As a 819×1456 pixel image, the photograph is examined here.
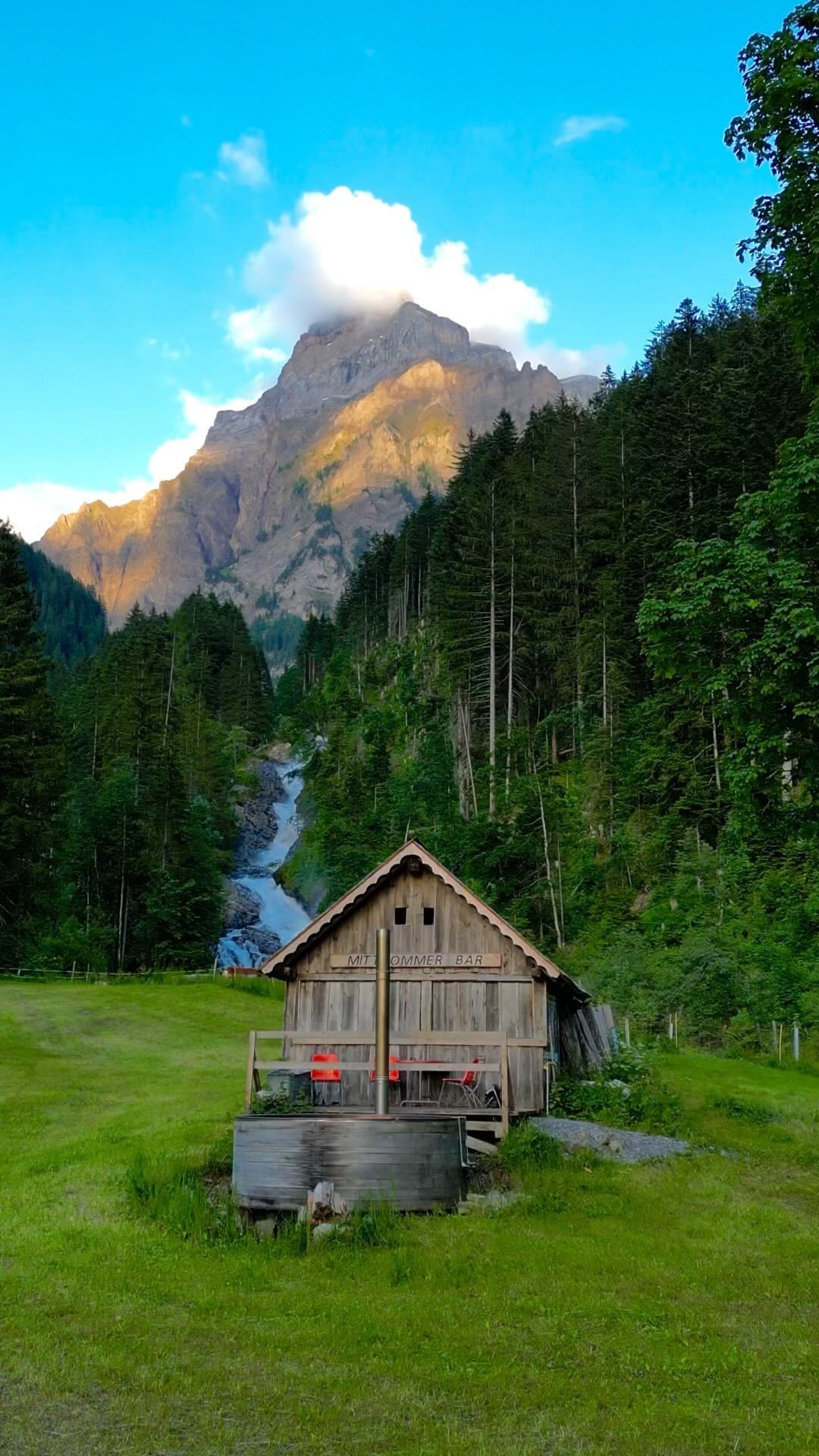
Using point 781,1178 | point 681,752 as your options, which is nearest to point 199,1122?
point 781,1178

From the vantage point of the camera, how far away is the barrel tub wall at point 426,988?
26.2 meters

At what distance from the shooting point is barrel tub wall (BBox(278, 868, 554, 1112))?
2619 cm

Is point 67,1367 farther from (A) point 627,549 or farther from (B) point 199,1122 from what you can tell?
(A) point 627,549

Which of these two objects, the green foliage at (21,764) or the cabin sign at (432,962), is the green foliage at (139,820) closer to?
the green foliage at (21,764)

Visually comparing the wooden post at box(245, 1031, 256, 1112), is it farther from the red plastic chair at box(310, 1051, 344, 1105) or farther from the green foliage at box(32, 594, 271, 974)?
the green foliage at box(32, 594, 271, 974)

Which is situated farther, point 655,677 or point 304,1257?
point 655,677

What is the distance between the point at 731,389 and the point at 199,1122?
1848 inches

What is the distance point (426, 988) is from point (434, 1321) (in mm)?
14931

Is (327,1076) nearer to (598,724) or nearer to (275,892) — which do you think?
(598,724)

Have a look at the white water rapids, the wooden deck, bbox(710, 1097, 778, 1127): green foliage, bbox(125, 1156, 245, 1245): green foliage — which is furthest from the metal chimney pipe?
the white water rapids

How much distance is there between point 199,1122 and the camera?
24062 millimetres

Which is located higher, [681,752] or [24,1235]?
[681,752]

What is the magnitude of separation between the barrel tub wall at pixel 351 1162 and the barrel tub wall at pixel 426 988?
9.03 m

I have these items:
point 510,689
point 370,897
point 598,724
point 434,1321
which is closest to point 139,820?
point 510,689
